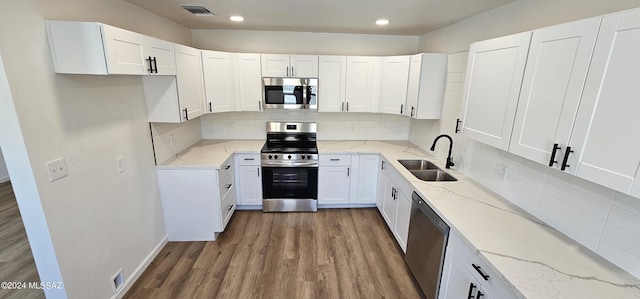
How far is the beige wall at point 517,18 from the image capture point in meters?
1.49

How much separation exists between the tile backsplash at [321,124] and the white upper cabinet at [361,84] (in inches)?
14.4

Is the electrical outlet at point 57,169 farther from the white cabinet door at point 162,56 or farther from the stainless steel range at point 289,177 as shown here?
the stainless steel range at point 289,177

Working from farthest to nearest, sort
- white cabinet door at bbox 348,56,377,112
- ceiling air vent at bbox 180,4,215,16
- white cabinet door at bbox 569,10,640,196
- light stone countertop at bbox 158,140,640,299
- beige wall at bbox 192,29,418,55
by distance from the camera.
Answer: beige wall at bbox 192,29,418,55, white cabinet door at bbox 348,56,377,112, ceiling air vent at bbox 180,4,215,16, light stone countertop at bbox 158,140,640,299, white cabinet door at bbox 569,10,640,196

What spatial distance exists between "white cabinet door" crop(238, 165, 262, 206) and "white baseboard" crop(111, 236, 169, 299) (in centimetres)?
99

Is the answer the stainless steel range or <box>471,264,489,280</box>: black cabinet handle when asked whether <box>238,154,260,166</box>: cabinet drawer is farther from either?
<box>471,264,489,280</box>: black cabinet handle

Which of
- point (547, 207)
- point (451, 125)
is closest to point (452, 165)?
point (451, 125)

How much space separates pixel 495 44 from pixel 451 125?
4.01 feet

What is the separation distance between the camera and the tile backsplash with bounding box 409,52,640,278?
1.29 meters

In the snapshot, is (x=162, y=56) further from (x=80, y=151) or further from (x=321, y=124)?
(x=321, y=124)

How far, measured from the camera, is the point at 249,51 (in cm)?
367

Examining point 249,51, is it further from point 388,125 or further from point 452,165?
point 452,165

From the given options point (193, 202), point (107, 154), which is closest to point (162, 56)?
point (107, 154)

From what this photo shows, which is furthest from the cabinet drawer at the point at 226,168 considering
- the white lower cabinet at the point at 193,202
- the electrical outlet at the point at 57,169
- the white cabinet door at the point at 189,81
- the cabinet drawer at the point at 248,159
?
the electrical outlet at the point at 57,169

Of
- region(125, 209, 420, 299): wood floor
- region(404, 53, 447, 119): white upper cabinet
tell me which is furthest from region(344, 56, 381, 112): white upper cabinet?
region(125, 209, 420, 299): wood floor
